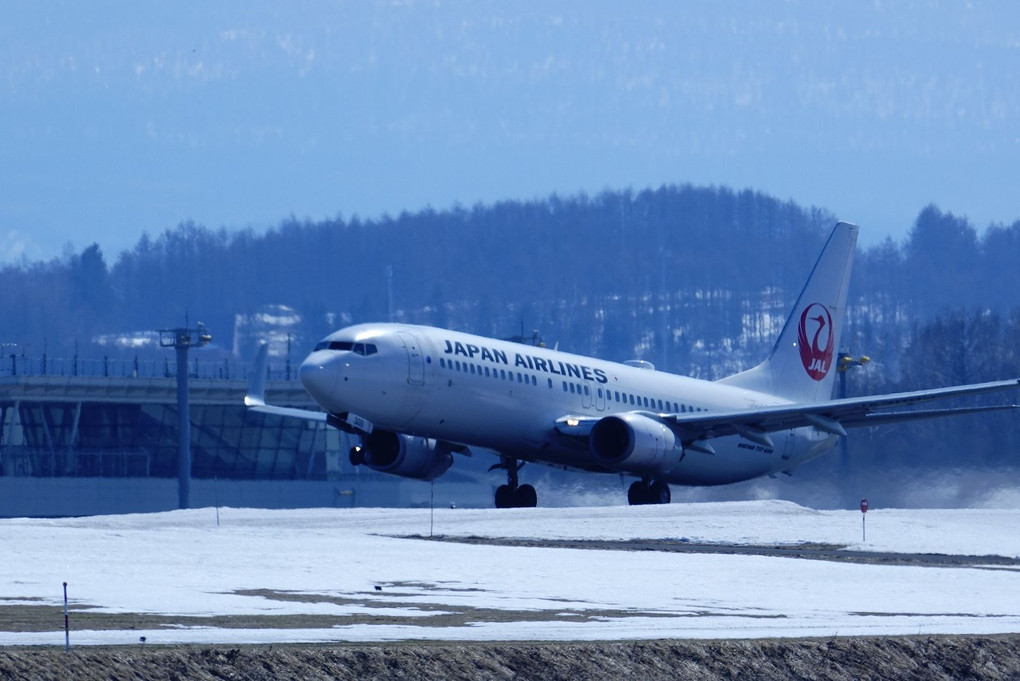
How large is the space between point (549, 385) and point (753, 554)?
565 inches

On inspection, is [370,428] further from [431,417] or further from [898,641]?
[898,641]

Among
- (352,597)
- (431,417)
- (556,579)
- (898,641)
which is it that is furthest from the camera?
(431,417)

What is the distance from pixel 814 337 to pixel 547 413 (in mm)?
13787

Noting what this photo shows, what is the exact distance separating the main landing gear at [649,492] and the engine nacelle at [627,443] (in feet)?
5.93

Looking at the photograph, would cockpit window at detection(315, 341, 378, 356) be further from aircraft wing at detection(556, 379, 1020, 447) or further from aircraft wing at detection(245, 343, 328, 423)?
aircraft wing at detection(556, 379, 1020, 447)

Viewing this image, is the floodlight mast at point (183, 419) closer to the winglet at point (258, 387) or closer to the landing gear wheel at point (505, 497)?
the winglet at point (258, 387)

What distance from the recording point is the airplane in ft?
129

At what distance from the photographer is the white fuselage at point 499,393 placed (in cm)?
3888

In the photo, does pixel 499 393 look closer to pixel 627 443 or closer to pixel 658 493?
pixel 627 443

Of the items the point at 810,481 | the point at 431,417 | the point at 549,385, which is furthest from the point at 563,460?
the point at 810,481

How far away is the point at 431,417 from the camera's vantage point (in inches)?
1574

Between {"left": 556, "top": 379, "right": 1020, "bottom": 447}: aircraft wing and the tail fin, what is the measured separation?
6.86 metres

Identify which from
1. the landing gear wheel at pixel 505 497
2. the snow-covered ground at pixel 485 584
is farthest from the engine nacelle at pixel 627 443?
the snow-covered ground at pixel 485 584

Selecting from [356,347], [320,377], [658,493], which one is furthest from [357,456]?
[658,493]
